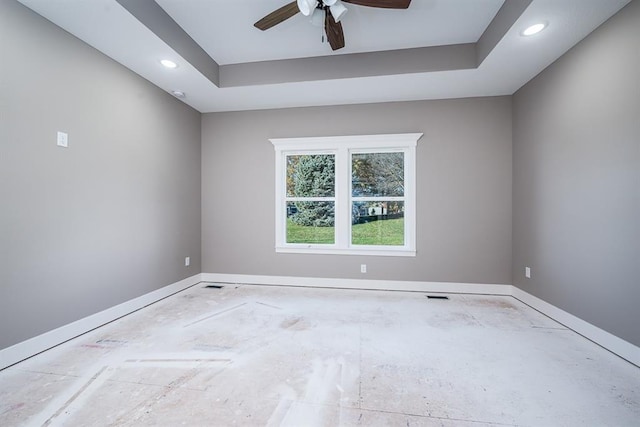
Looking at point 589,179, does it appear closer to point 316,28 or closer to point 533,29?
point 533,29

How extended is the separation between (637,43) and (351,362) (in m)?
3.13

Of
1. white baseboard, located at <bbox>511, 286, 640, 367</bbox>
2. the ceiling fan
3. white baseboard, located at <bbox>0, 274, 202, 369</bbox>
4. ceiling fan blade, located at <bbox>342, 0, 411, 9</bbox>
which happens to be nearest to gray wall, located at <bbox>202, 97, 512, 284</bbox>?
white baseboard, located at <bbox>511, 286, 640, 367</bbox>

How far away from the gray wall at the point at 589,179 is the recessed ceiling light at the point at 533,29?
18.7 inches

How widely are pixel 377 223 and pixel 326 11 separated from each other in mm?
2668

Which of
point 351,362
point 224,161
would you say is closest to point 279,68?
point 224,161

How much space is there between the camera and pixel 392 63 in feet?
9.77

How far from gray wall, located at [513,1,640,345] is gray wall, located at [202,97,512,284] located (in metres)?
0.39

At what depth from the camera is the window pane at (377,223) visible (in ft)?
12.8

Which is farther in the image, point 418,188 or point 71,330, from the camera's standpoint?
point 418,188

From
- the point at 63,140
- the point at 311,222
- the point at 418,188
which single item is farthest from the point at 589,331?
the point at 63,140

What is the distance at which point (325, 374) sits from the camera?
5.99 ft

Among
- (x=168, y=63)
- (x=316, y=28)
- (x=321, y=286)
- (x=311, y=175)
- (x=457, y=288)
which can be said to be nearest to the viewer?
(x=316, y=28)

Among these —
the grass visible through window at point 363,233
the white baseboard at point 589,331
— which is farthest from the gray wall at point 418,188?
the white baseboard at point 589,331

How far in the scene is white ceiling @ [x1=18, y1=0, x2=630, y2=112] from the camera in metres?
2.13
